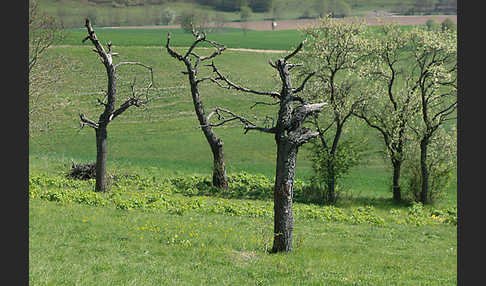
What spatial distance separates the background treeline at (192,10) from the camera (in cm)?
13738

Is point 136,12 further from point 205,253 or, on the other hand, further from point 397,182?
point 205,253

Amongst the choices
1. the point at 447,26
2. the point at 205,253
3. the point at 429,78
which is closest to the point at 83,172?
the point at 205,253

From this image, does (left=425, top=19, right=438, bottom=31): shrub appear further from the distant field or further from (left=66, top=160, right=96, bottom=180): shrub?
(left=66, top=160, right=96, bottom=180): shrub

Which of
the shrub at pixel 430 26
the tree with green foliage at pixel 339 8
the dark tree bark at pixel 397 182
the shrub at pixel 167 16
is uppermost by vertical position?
the tree with green foliage at pixel 339 8

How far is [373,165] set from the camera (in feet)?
172

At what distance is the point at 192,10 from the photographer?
Result: 176250 millimetres

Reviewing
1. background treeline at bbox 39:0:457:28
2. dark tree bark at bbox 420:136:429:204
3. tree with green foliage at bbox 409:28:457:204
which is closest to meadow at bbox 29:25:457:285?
dark tree bark at bbox 420:136:429:204

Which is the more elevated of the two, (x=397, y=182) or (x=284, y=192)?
(x=284, y=192)

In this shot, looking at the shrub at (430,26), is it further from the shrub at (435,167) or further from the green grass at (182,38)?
the green grass at (182,38)

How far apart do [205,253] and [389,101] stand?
26485 millimetres

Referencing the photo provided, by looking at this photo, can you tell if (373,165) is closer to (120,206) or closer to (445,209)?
(445,209)

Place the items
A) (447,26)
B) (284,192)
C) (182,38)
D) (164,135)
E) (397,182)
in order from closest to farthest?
(284,192) → (397,182) → (164,135) → (447,26) → (182,38)

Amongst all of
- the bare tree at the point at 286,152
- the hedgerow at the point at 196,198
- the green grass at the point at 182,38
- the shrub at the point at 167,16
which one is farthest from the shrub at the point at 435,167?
the shrub at the point at 167,16

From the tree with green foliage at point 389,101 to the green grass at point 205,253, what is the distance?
1488 cm
